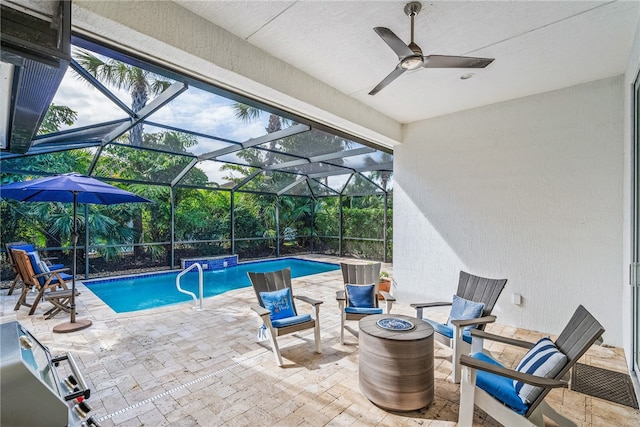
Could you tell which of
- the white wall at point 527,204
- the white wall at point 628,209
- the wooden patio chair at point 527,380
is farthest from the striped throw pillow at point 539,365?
the white wall at point 527,204

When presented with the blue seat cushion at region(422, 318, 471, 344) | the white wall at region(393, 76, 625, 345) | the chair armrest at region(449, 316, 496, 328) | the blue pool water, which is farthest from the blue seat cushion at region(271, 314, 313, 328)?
the blue pool water

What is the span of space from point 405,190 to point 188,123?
14.4 feet

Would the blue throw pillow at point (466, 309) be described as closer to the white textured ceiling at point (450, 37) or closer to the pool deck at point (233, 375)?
the pool deck at point (233, 375)

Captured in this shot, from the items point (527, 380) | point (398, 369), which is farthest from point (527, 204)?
point (398, 369)

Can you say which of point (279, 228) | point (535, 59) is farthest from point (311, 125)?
point (279, 228)

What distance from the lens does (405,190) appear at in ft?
19.1

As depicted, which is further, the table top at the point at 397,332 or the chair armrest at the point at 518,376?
the table top at the point at 397,332

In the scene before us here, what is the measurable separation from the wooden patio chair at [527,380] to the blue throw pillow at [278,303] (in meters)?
2.20

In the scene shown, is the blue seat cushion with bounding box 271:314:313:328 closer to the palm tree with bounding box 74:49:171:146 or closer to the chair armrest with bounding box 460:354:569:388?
the chair armrest with bounding box 460:354:569:388

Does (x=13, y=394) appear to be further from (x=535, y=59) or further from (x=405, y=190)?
(x=405, y=190)

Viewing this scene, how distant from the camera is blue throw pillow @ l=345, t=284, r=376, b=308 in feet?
13.6

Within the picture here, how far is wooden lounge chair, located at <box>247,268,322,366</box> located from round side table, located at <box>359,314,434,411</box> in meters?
1.05

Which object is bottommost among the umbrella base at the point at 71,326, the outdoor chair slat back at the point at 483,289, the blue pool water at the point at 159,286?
the blue pool water at the point at 159,286

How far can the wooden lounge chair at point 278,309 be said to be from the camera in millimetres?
3357
